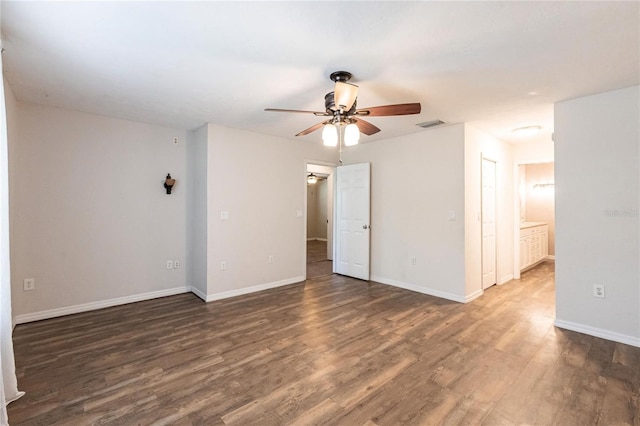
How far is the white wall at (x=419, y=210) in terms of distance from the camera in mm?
4031

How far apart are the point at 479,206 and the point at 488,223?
Result: 1.56 feet

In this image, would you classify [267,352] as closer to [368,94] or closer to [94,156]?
[368,94]

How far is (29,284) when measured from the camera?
10.8 ft

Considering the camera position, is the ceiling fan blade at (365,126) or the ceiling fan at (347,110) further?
the ceiling fan blade at (365,126)

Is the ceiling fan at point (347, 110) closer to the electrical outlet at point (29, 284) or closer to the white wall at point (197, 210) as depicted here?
the white wall at point (197, 210)

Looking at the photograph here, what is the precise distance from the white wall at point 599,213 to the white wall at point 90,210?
479 centimetres

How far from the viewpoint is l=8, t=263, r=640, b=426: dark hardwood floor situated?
1.86 metres

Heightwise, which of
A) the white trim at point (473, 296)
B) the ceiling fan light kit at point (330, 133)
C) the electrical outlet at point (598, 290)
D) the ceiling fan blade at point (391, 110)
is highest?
the ceiling fan blade at point (391, 110)

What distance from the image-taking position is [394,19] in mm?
1762

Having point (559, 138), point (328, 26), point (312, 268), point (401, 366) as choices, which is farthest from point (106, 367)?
point (559, 138)

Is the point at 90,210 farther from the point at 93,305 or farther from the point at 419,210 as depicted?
the point at 419,210

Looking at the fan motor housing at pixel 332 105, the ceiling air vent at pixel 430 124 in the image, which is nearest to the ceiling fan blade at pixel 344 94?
the fan motor housing at pixel 332 105

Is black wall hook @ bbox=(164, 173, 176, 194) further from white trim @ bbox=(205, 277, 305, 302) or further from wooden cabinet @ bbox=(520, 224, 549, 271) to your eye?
wooden cabinet @ bbox=(520, 224, 549, 271)

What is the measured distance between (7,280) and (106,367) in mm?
980
